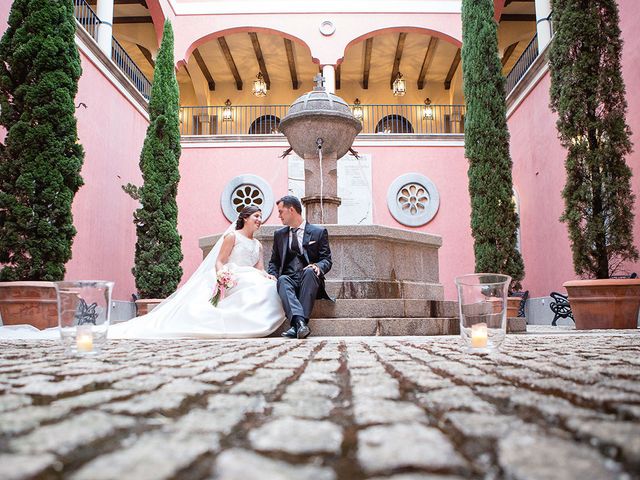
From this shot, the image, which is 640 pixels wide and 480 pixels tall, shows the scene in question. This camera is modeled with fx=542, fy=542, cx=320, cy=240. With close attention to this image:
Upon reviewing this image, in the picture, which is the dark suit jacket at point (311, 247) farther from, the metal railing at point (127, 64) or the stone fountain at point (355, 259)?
the metal railing at point (127, 64)

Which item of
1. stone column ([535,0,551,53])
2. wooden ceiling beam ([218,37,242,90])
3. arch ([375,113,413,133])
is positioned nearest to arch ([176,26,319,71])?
wooden ceiling beam ([218,37,242,90])

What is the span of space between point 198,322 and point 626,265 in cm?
578

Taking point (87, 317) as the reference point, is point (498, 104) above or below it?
above

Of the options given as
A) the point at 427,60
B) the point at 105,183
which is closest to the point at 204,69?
the point at 427,60

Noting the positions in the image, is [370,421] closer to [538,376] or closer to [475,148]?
[538,376]

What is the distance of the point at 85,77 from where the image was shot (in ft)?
30.5

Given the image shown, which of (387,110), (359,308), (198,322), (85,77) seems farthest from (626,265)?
(387,110)

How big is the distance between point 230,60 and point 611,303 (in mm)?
13661

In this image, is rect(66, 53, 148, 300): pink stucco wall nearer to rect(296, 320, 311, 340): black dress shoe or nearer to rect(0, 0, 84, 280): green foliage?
rect(0, 0, 84, 280): green foliage

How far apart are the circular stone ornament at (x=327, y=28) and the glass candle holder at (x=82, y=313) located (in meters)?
12.6

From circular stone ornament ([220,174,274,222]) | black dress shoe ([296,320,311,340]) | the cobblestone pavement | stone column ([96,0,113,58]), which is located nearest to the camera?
the cobblestone pavement

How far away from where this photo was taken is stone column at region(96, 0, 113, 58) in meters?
10.2

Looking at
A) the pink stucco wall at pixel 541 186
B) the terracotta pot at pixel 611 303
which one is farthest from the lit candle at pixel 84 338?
the pink stucco wall at pixel 541 186

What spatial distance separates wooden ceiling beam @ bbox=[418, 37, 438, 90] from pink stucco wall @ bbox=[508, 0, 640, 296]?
4.14m
